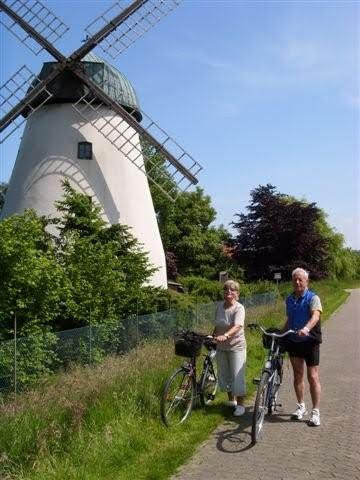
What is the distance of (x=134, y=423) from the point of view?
6.60 m

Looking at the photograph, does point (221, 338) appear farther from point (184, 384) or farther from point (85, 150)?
point (85, 150)

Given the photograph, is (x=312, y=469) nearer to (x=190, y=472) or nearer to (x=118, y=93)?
(x=190, y=472)

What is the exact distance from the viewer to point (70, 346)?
11.0m

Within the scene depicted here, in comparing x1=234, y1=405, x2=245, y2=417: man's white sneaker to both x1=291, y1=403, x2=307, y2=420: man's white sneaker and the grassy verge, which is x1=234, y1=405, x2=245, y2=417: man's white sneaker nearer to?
the grassy verge

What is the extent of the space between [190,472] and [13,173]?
653 inches

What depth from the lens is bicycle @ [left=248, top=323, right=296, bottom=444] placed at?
250 inches

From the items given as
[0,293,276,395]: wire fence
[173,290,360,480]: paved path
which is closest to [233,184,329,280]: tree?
[0,293,276,395]: wire fence

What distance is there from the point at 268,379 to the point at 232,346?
807 mm

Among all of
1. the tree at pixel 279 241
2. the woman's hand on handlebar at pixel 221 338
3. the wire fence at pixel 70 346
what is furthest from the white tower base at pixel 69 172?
the tree at pixel 279 241

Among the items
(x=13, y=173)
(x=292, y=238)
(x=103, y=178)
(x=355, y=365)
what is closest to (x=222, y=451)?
(x=355, y=365)

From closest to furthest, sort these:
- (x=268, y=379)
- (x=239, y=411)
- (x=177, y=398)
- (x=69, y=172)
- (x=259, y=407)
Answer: (x=259, y=407)
(x=268, y=379)
(x=177, y=398)
(x=239, y=411)
(x=69, y=172)

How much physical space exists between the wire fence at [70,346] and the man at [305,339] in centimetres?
444

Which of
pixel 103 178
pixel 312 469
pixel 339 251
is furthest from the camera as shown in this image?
pixel 339 251

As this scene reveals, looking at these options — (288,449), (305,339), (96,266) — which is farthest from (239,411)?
(96,266)
